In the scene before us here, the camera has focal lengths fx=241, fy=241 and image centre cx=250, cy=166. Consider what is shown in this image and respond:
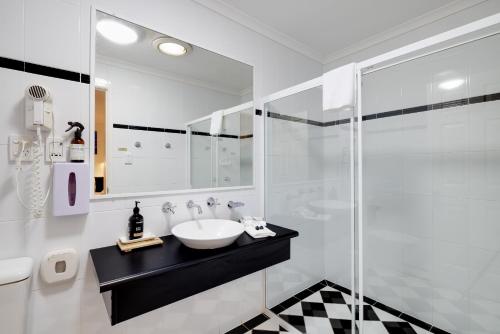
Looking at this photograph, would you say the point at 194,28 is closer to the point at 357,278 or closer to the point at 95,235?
the point at 95,235

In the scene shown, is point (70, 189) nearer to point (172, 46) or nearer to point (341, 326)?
point (172, 46)

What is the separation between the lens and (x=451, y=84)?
1631mm

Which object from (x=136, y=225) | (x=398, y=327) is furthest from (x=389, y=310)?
(x=136, y=225)

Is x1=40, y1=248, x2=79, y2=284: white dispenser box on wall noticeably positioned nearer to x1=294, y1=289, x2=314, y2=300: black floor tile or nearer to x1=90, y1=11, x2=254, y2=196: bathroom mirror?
x1=90, y1=11, x2=254, y2=196: bathroom mirror

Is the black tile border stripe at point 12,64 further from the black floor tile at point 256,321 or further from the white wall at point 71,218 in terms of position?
the black floor tile at point 256,321

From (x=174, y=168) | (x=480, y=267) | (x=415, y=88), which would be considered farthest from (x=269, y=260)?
(x=415, y=88)

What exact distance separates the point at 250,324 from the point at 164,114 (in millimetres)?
1685

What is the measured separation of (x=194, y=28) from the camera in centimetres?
164

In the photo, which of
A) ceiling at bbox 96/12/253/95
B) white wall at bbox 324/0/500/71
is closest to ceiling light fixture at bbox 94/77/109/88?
ceiling at bbox 96/12/253/95

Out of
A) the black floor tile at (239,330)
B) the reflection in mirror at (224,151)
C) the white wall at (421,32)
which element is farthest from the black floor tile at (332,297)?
the white wall at (421,32)

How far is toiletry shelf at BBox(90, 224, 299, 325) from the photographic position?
0.94 m

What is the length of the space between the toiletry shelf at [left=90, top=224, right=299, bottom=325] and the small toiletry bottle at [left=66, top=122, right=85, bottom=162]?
479 mm

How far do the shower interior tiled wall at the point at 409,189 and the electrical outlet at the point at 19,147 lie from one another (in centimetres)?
148

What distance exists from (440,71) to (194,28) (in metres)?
1.66
